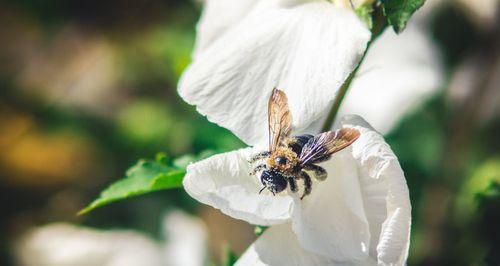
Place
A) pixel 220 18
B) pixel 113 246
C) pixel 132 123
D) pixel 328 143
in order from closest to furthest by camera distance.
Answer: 1. pixel 328 143
2. pixel 220 18
3. pixel 113 246
4. pixel 132 123

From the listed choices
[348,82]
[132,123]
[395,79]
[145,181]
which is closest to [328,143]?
[348,82]

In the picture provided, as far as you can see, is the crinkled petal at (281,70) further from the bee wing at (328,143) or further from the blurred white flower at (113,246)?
the blurred white flower at (113,246)

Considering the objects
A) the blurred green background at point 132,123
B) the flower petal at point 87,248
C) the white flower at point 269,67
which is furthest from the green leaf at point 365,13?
the flower petal at point 87,248

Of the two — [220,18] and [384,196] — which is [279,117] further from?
[220,18]

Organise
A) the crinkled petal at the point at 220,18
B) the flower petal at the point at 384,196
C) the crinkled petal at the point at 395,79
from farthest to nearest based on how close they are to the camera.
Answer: the crinkled petal at the point at 395,79 → the crinkled petal at the point at 220,18 → the flower petal at the point at 384,196

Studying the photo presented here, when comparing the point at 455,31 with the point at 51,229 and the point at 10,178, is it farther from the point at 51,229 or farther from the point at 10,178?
the point at 10,178
